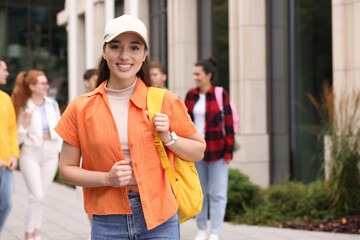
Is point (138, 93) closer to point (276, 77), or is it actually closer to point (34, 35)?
point (276, 77)

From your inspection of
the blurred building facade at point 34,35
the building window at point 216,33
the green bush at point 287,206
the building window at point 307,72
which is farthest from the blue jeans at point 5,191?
the blurred building facade at point 34,35

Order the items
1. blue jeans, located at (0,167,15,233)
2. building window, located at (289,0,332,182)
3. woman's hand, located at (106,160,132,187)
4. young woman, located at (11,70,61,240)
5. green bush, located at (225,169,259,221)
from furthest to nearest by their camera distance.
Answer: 1. building window, located at (289,0,332,182)
2. green bush, located at (225,169,259,221)
3. young woman, located at (11,70,61,240)
4. blue jeans, located at (0,167,15,233)
5. woman's hand, located at (106,160,132,187)

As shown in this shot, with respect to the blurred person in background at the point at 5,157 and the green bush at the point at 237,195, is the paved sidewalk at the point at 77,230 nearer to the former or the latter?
the green bush at the point at 237,195

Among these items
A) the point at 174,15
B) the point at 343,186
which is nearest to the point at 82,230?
the point at 343,186

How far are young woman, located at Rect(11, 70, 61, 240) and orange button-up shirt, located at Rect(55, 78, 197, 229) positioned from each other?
429cm

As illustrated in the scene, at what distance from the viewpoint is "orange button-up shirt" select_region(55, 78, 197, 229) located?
2955 millimetres

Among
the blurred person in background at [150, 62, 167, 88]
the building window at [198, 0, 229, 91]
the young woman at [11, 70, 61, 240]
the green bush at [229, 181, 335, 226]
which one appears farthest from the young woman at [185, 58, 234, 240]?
the building window at [198, 0, 229, 91]

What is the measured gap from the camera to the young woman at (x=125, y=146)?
9.68 ft

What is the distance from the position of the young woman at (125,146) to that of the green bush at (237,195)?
233 inches

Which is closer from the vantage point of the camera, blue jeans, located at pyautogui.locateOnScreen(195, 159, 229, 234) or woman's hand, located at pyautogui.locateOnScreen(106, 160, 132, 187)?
woman's hand, located at pyautogui.locateOnScreen(106, 160, 132, 187)

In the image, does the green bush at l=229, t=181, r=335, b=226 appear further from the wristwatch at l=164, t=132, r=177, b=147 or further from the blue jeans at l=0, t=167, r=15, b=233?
the wristwatch at l=164, t=132, r=177, b=147

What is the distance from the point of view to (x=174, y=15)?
49.3 ft

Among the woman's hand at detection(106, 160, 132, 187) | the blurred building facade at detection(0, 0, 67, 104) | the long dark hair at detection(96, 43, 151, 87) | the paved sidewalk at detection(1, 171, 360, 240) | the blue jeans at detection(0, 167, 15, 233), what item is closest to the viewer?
the woman's hand at detection(106, 160, 132, 187)

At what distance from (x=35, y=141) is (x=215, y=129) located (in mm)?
2336
